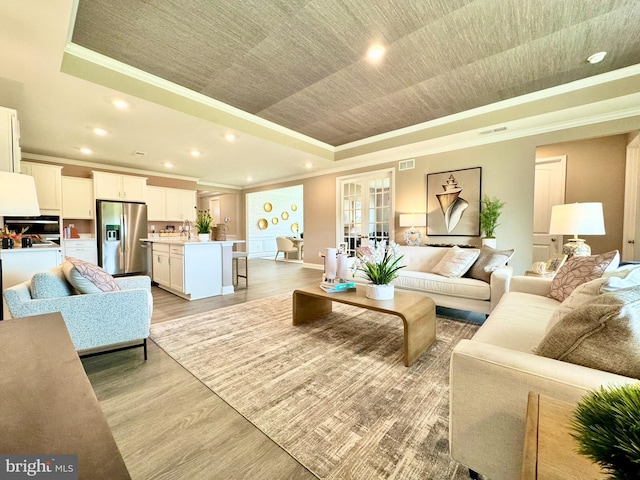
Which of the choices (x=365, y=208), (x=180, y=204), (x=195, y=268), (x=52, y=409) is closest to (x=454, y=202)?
(x=365, y=208)

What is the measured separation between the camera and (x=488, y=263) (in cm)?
303

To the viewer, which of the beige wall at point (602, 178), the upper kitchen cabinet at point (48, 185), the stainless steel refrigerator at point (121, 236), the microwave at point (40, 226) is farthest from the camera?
the stainless steel refrigerator at point (121, 236)

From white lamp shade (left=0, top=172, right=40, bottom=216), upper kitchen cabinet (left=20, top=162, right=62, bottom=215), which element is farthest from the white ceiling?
white lamp shade (left=0, top=172, right=40, bottom=216)

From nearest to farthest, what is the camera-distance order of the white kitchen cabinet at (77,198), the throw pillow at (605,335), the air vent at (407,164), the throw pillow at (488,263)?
1. the throw pillow at (605,335)
2. the throw pillow at (488,263)
3. the air vent at (407,164)
4. the white kitchen cabinet at (77,198)

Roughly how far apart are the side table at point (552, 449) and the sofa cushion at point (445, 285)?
235cm

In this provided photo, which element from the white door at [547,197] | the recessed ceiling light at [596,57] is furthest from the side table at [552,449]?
the white door at [547,197]

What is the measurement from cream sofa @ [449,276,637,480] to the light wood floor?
70cm

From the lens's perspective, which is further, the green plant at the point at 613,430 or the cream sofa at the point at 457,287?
the cream sofa at the point at 457,287

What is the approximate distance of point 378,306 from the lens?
218cm

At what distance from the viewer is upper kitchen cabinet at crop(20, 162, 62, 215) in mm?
4840

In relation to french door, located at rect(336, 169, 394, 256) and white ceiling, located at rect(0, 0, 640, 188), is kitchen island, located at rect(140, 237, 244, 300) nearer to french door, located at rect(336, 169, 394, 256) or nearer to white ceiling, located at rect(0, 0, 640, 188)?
white ceiling, located at rect(0, 0, 640, 188)

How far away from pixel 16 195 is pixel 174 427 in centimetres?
162

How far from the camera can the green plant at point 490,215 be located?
415cm

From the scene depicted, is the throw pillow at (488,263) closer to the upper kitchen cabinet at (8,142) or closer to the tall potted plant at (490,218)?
the tall potted plant at (490,218)
